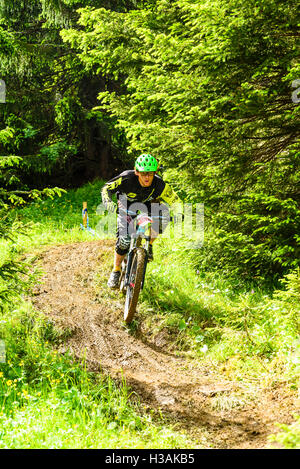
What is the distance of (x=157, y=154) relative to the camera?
7766mm

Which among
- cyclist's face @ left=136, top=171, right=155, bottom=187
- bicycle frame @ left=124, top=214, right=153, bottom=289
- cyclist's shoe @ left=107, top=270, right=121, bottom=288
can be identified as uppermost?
cyclist's face @ left=136, top=171, right=155, bottom=187

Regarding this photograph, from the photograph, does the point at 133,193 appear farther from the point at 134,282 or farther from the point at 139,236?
the point at 134,282

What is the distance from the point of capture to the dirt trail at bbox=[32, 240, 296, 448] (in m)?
4.38

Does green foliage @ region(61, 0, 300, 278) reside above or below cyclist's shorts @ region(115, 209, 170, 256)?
above

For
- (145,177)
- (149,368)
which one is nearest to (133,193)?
(145,177)

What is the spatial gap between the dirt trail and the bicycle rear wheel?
0.33 metres

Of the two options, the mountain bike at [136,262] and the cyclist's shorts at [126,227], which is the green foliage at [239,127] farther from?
the mountain bike at [136,262]

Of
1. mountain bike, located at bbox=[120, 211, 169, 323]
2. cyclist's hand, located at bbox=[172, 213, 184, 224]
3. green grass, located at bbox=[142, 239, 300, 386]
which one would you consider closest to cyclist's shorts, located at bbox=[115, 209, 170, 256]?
mountain bike, located at bbox=[120, 211, 169, 323]

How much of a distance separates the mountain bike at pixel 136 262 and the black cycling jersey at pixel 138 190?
33 centimetres

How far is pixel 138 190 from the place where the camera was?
7266mm

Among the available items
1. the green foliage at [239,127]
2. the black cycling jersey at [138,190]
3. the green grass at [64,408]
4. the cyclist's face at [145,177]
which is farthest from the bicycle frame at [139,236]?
the green grass at [64,408]

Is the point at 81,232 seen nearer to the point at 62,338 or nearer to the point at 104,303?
the point at 104,303

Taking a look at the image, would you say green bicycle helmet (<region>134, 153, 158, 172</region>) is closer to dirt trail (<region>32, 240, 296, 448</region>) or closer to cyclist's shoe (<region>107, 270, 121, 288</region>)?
cyclist's shoe (<region>107, 270, 121, 288</region>)

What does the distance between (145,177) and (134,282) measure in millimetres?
1627
